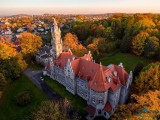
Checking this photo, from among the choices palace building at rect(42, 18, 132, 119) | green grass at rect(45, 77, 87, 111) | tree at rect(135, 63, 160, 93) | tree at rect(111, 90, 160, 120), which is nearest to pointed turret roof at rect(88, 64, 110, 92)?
palace building at rect(42, 18, 132, 119)

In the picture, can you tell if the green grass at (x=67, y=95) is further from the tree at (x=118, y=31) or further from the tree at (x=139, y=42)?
the tree at (x=118, y=31)

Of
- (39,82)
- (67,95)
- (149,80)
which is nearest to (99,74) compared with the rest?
(149,80)

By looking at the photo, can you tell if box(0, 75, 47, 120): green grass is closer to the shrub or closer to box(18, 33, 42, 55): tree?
the shrub

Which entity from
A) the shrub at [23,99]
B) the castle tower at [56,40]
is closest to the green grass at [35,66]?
the castle tower at [56,40]

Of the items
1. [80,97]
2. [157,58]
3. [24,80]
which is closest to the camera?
[80,97]

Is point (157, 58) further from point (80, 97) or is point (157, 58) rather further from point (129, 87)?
point (80, 97)

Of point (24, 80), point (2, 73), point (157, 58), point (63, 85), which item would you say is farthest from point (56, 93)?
point (157, 58)
